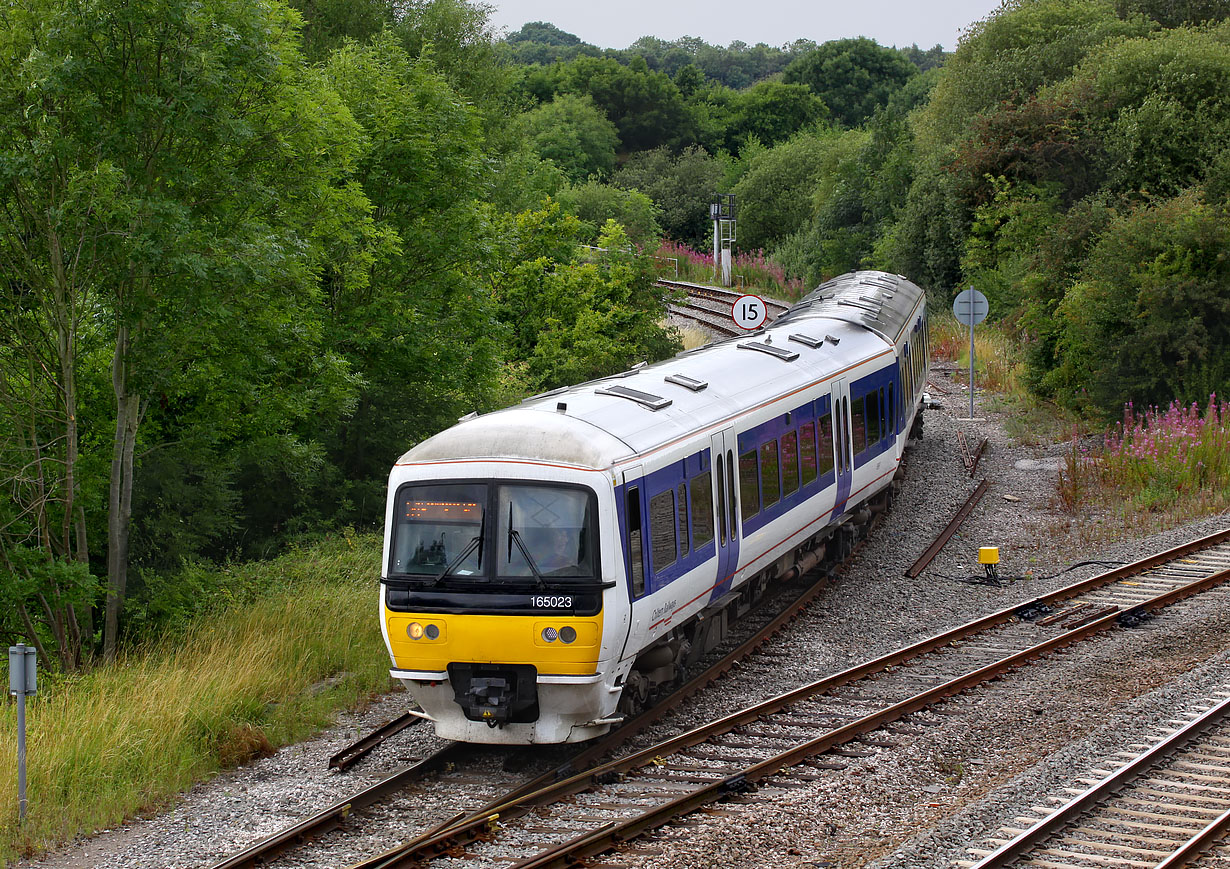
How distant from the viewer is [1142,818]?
8.42 meters

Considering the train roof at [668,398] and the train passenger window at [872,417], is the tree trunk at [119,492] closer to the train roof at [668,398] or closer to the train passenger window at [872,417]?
the train roof at [668,398]

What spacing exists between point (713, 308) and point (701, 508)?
3116 cm

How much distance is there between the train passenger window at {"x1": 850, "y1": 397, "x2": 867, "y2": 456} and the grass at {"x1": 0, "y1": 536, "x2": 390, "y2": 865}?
21.2 feet

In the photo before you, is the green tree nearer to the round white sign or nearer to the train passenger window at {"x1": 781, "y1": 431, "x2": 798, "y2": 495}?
the train passenger window at {"x1": 781, "y1": 431, "x2": 798, "y2": 495}

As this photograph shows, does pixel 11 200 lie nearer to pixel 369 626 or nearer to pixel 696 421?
pixel 369 626

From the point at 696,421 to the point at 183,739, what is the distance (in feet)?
17.3

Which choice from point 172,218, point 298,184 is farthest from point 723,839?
point 298,184

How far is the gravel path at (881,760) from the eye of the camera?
26.7 feet

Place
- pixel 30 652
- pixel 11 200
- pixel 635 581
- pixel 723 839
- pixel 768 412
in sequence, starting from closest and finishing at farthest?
1. pixel 723 839
2. pixel 30 652
3. pixel 635 581
4. pixel 11 200
5. pixel 768 412

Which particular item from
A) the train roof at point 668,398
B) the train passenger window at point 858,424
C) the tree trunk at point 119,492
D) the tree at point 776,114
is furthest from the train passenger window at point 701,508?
the tree at point 776,114

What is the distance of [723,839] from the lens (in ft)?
26.7

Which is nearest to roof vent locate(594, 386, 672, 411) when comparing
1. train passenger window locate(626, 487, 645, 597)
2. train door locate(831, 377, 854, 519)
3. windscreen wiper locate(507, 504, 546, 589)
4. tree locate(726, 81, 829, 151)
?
train passenger window locate(626, 487, 645, 597)

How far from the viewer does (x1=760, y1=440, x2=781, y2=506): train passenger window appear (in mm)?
12891

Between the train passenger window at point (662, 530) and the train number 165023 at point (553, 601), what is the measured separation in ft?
3.49
